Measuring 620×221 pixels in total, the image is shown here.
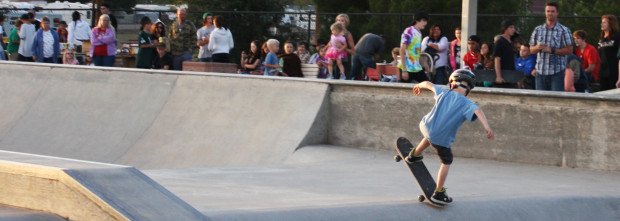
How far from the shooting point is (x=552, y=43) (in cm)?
1351

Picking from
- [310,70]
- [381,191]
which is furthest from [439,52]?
[381,191]

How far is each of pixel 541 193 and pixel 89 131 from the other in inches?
304

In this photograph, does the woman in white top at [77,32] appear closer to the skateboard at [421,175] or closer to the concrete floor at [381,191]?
the concrete floor at [381,191]

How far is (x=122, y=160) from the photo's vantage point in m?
14.5

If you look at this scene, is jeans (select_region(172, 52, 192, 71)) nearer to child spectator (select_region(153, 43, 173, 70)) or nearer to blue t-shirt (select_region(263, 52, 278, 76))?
child spectator (select_region(153, 43, 173, 70))

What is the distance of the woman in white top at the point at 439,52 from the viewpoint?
18125mm

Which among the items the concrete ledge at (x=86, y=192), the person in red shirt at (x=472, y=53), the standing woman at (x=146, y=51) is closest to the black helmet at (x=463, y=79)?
the concrete ledge at (x=86, y=192)

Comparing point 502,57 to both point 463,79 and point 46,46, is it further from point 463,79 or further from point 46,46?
point 46,46

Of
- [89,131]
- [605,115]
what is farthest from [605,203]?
[89,131]

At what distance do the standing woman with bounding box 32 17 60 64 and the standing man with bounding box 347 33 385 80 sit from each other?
23.8 feet

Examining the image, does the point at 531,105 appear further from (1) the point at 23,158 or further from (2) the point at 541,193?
(1) the point at 23,158

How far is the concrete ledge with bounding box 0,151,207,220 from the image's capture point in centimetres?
693

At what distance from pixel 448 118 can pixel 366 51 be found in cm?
957

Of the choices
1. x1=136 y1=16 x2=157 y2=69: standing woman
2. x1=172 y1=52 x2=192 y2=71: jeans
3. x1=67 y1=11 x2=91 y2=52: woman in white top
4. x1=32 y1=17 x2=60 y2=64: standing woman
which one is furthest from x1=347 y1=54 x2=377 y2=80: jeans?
x1=67 y1=11 x2=91 y2=52: woman in white top
